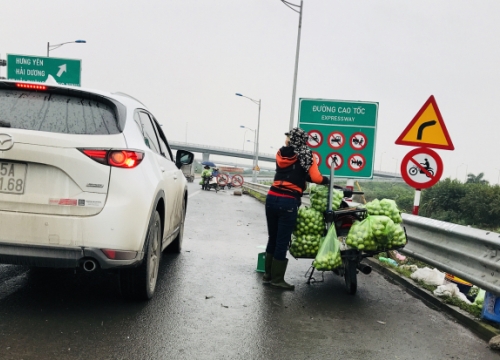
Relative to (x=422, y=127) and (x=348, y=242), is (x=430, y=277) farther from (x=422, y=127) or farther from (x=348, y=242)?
(x=422, y=127)

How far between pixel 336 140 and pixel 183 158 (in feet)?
18.1

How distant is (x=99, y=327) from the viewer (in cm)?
407

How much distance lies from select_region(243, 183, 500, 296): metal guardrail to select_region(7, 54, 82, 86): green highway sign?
19.1 m

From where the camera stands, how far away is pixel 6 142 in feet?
12.9

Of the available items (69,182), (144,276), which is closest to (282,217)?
(144,276)

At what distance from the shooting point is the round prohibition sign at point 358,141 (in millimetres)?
11484

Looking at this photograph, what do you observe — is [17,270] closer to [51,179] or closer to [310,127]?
[51,179]

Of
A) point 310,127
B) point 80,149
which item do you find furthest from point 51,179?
point 310,127

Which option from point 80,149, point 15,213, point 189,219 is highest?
point 80,149

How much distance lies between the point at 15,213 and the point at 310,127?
8.73 metres

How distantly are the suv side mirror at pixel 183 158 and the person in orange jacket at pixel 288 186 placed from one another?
4.70ft

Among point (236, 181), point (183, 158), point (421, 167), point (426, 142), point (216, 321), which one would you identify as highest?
point (426, 142)

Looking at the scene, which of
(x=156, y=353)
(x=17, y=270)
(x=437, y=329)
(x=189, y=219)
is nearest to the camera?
(x=156, y=353)

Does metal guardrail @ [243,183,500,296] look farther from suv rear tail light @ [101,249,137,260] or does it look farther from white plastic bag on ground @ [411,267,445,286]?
suv rear tail light @ [101,249,137,260]
